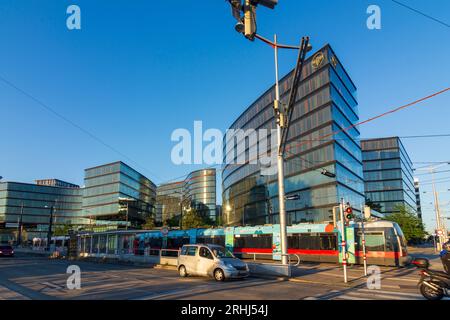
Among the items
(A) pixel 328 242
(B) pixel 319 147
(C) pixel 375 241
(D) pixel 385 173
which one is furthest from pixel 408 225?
(D) pixel 385 173

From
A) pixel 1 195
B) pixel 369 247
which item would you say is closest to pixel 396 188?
pixel 369 247

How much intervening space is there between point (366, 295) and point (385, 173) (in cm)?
9047

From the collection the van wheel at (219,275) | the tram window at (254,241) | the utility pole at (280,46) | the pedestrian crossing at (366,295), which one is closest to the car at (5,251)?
the tram window at (254,241)

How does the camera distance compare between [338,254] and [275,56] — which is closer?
[275,56]

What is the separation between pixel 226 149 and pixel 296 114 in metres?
32.5

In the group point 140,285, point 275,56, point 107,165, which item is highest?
point 107,165

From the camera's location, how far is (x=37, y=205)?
358 ft

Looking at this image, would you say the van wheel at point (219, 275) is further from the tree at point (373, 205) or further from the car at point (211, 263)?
the tree at point (373, 205)

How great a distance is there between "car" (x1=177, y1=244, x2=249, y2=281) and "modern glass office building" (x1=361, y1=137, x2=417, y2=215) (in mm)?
84500

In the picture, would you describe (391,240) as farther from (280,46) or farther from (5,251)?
(5,251)

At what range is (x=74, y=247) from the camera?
3941 centimetres
